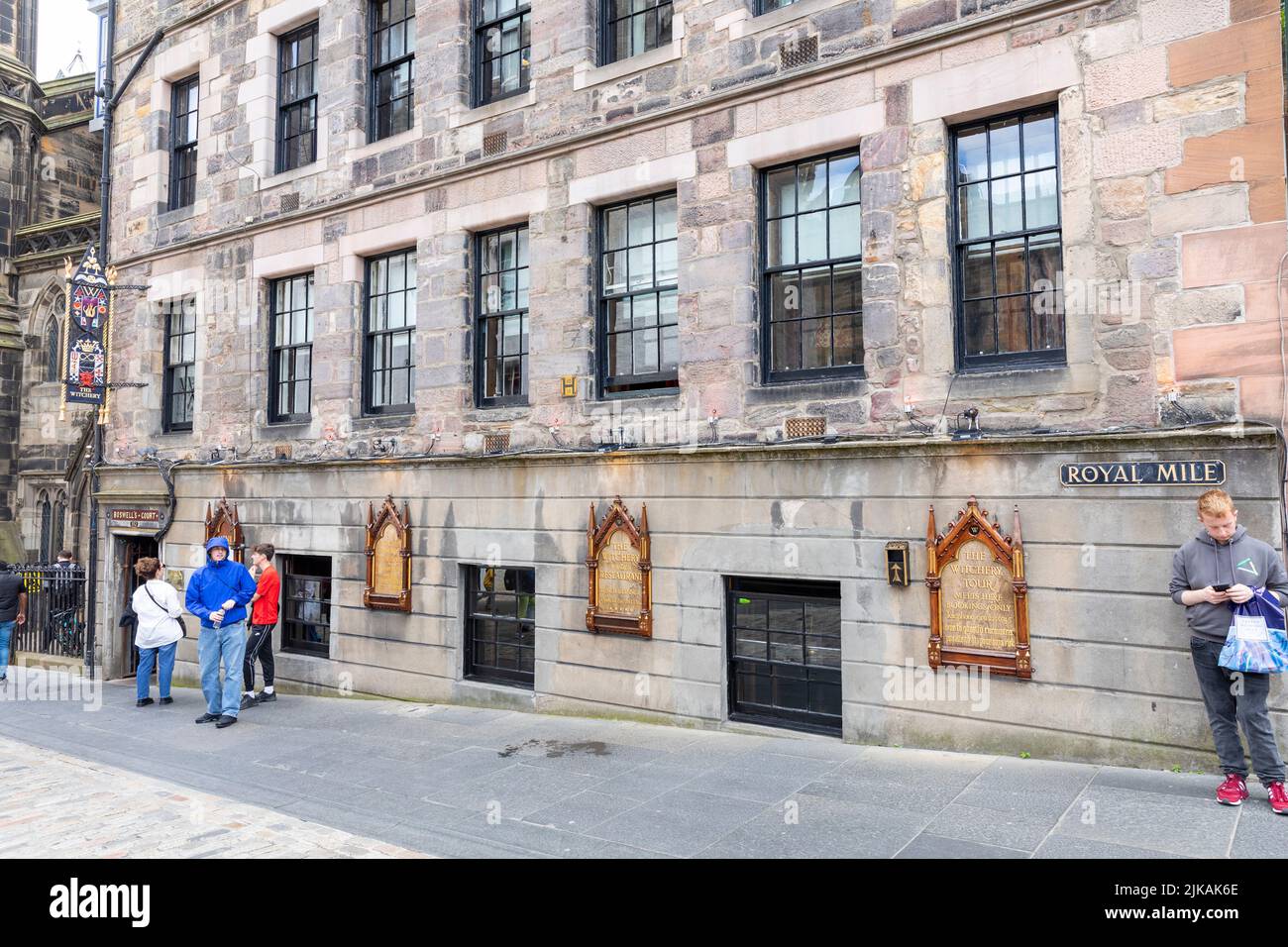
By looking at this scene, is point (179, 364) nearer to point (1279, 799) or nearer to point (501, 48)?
point (501, 48)

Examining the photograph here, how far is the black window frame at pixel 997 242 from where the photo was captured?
26.6 feet

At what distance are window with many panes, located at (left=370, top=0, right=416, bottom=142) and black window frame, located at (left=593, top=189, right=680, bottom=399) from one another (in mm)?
4169

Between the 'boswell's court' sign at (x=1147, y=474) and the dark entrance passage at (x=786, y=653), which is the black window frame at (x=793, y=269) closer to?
the dark entrance passage at (x=786, y=653)

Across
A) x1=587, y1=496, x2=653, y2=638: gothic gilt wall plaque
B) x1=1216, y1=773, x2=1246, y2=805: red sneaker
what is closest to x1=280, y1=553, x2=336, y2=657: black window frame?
x1=587, y1=496, x2=653, y2=638: gothic gilt wall plaque

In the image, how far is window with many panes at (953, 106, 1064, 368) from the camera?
26.8ft

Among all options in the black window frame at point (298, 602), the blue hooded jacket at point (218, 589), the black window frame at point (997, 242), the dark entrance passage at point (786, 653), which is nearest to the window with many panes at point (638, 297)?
the dark entrance passage at point (786, 653)

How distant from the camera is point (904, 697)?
8422mm

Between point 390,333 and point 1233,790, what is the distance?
11.0 metres

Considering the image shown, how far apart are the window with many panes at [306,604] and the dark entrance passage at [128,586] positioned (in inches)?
149

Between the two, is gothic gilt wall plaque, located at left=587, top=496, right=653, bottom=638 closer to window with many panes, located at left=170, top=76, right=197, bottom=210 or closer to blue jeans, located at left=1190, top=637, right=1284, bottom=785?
blue jeans, located at left=1190, top=637, right=1284, bottom=785

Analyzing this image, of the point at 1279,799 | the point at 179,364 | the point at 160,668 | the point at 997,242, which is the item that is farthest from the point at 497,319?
the point at 1279,799

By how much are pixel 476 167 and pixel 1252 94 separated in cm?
834

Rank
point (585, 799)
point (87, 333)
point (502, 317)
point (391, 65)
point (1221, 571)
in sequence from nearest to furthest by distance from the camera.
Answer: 1. point (1221, 571)
2. point (585, 799)
3. point (502, 317)
4. point (391, 65)
5. point (87, 333)

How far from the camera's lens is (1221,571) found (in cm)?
643
